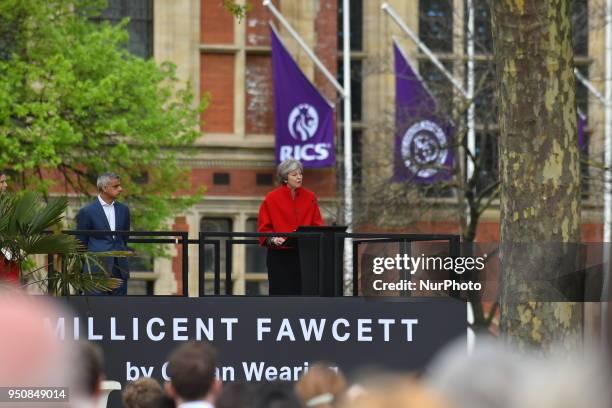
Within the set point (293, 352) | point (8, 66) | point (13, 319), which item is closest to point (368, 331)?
point (293, 352)

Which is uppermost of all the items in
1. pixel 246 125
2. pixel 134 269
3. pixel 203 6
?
pixel 203 6

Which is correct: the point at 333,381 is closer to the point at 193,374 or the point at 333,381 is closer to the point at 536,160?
the point at 193,374

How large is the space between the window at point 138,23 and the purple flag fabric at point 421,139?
7.18 metres

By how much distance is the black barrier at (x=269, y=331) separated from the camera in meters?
13.6

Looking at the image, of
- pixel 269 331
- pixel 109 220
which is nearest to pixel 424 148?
pixel 109 220

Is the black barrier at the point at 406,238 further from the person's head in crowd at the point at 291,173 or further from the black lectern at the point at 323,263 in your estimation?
the person's head in crowd at the point at 291,173

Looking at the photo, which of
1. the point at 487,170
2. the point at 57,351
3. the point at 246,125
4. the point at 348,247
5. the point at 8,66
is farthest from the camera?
the point at 246,125

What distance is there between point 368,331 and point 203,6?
82.9 ft

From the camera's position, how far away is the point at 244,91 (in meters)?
38.4

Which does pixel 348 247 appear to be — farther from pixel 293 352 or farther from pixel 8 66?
pixel 293 352

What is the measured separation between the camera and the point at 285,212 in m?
14.7

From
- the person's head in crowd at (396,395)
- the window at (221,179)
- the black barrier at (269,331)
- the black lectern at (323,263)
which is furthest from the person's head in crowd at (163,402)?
the window at (221,179)

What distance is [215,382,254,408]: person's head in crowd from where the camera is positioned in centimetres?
666

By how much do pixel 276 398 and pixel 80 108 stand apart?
23.3 meters
